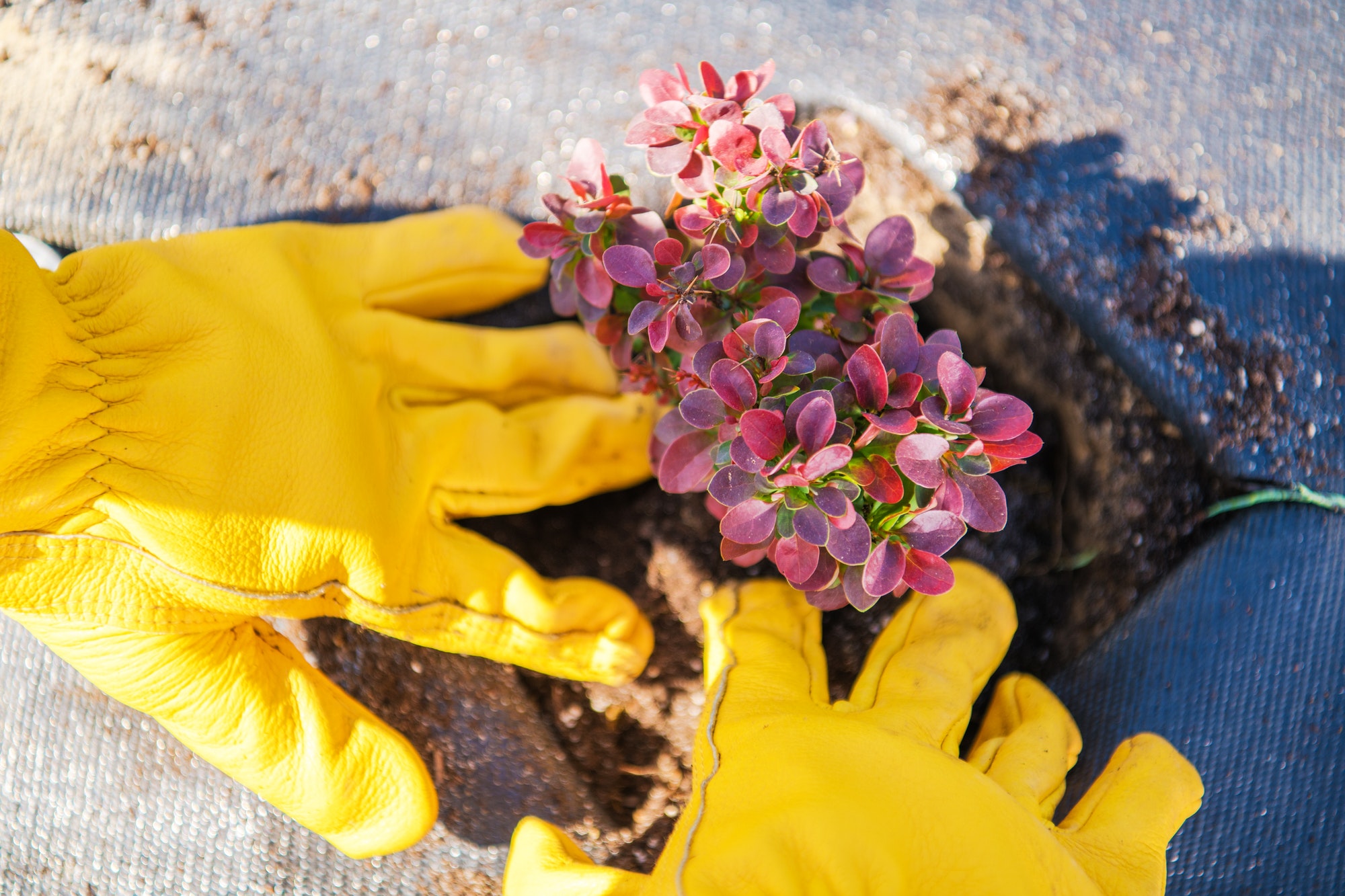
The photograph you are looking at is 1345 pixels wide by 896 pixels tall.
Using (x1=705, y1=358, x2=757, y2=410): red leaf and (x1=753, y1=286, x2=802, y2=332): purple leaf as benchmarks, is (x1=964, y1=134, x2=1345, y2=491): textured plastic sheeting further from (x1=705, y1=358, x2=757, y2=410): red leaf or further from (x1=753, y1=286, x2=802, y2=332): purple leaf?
(x1=705, y1=358, x2=757, y2=410): red leaf

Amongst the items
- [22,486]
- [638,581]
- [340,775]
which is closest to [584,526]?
[638,581]

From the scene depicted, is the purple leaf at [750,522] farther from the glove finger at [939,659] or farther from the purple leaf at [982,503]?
the glove finger at [939,659]

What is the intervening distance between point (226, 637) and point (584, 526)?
0.58 m

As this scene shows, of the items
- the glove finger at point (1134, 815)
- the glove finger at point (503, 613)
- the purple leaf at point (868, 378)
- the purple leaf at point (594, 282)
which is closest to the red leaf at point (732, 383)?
the purple leaf at point (868, 378)

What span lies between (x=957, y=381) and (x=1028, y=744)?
66 centimetres

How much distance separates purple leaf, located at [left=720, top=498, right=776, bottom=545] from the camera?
0.84 meters

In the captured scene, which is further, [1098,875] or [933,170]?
[933,170]

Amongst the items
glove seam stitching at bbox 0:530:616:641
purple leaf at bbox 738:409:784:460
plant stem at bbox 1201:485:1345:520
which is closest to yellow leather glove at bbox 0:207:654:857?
glove seam stitching at bbox 0:530:616:641

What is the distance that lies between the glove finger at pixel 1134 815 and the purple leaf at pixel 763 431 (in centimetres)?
64

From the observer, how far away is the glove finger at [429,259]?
1.21 meters

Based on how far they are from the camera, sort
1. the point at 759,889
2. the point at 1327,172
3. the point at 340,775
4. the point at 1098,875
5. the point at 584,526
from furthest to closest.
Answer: the point at 584,526 < the point at 1327,172 < the point at 340,775 < the point at 1098,875 < the point at 759,889

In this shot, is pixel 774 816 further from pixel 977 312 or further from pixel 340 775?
pixel 977 312

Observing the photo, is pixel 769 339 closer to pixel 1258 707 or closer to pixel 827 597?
pixel 827 597

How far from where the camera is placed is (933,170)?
1.33 meters
